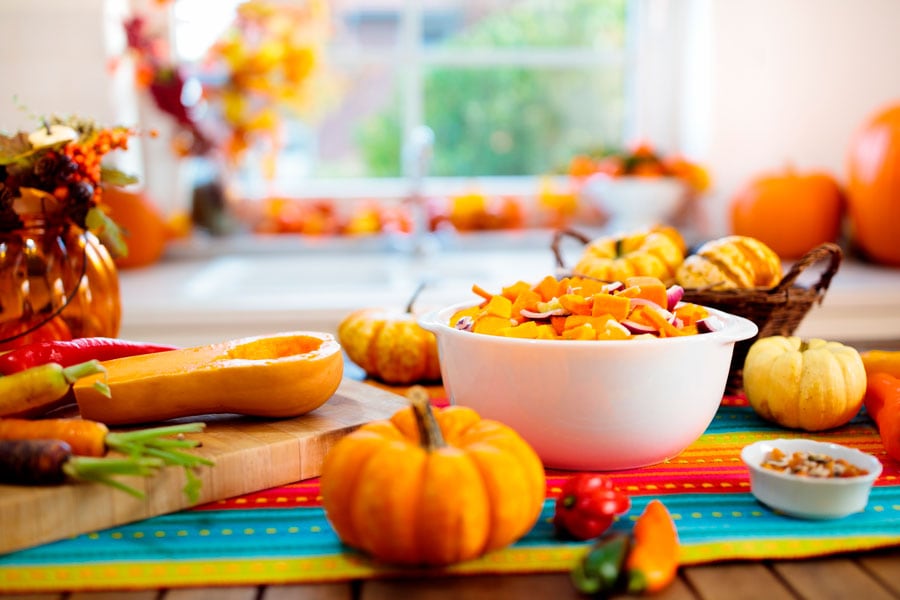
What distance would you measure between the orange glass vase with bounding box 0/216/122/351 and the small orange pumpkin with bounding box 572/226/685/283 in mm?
719

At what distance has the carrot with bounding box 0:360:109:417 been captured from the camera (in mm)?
971

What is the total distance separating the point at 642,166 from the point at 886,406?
81.2 inches

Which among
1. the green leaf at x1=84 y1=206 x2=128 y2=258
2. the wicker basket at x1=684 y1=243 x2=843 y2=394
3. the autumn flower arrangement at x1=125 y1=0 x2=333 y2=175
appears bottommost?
the wicker basket at x1=684 y1=243 x2=843 y2=394

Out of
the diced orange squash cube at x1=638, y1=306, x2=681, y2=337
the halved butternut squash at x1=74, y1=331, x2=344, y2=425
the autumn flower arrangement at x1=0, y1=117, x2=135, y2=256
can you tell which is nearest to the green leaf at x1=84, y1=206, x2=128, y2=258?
the autumn flower arrangement at x1=0, y1=117, x2=135, y2=256

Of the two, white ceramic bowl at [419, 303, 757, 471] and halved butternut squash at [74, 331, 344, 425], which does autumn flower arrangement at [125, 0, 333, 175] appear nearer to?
halved butternut squash at [74, 331, 344, 425]

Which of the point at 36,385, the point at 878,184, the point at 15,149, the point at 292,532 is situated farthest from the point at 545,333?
the point at 878,184

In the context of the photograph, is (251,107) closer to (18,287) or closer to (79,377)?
(18,287)

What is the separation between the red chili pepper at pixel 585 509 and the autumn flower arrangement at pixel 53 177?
0.78 meters

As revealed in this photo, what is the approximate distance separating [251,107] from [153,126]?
0.35m

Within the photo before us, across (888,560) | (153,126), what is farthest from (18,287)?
(153,126)

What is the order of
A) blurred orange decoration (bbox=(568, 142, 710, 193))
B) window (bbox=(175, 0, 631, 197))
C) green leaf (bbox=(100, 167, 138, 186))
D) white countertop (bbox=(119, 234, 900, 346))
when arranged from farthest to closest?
window (bbox=(175, 0, 631, 197))
blurred orange decoration (bbox=(568, 142, 710, 193))
white countertop (bbox=(119, 234, 900, 346))
green leaf (bbox=(100, 167, 138, 186))

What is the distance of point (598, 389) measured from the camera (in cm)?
95

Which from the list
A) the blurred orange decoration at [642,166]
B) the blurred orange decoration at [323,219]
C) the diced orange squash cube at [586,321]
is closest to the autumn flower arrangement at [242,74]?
the blurred orange decoration at [323,219]

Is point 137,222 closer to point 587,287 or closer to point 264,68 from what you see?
point 264,68
